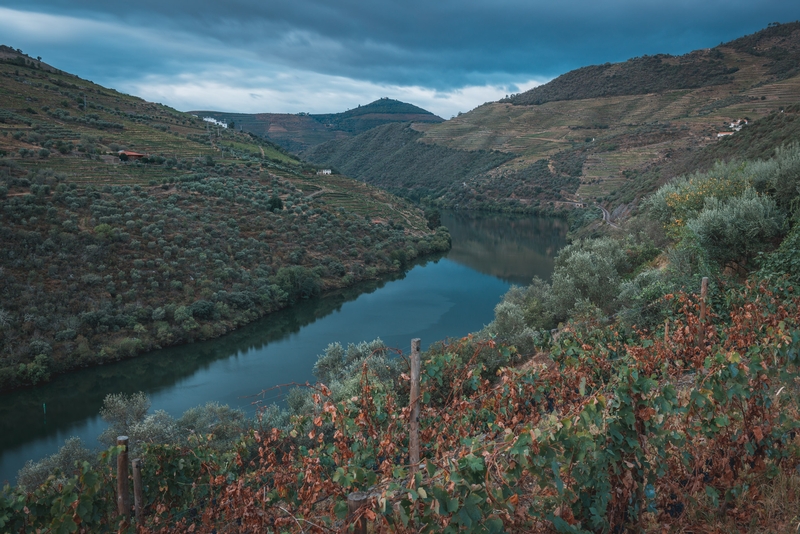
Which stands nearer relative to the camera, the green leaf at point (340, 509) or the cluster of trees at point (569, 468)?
the green leaf at point (340, 509)

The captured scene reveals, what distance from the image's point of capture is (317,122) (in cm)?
15512

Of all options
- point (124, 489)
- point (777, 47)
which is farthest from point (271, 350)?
point (777, 47)

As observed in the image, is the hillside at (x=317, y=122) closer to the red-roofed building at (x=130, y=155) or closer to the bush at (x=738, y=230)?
the red-roofed building at (x=130, y=155)

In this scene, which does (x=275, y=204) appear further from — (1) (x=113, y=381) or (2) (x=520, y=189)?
(2) (x=520, y=189)

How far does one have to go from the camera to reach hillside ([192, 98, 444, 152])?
445 feet

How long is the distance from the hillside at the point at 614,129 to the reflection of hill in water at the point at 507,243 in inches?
186

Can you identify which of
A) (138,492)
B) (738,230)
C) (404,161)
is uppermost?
(404,161)

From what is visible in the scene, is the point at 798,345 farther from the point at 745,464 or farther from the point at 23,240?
the point at 23,240

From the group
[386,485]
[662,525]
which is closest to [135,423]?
[386,485]

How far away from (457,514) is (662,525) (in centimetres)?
147

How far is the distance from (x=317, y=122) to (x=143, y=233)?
140 m

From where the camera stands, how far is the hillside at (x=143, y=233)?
1789 centimetres

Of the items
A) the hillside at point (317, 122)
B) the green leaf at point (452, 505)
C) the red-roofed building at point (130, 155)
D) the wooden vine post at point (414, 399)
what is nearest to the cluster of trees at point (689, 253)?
the wooden vine post at point (414, 399)

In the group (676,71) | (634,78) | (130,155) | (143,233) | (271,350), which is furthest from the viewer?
(634,78)
